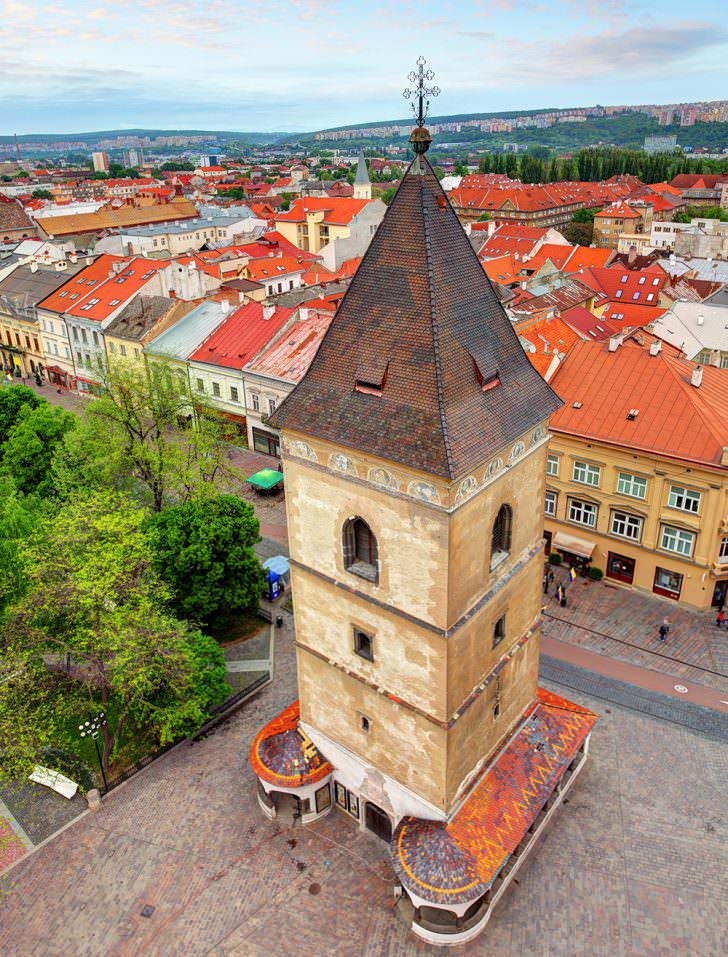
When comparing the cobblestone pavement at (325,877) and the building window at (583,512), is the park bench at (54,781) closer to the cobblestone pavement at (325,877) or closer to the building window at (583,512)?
the cobblestone pavement at (325,877)

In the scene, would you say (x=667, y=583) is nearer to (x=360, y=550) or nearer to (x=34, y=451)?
(x=360, y=550)

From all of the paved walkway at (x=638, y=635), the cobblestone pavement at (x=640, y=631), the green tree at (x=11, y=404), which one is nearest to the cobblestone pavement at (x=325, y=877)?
the paved walkway at (x=638, y=635)

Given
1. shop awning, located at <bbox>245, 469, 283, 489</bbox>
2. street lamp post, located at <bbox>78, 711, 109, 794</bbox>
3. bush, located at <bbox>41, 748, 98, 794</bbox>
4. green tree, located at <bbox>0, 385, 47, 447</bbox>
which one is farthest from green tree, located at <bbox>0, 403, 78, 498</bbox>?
bush, located at <bbox>41, 748, 98, 794</bbox>

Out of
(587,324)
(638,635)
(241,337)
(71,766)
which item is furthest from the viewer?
(587,324)

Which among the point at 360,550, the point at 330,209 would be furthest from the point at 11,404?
the point at 330,209

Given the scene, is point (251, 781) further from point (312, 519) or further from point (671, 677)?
point (671, 677)

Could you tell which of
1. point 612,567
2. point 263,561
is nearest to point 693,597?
point 612,567
